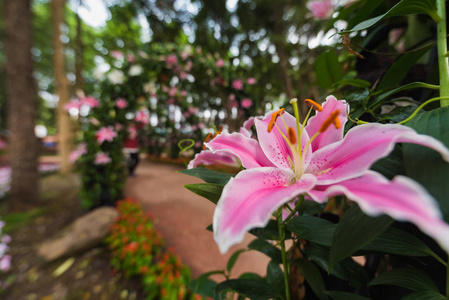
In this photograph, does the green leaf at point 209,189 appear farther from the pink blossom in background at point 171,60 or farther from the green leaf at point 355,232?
the pink blossom in background at point 171,60

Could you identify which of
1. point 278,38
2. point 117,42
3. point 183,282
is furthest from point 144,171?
point 117,42

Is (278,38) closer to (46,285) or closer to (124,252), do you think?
(124,252)

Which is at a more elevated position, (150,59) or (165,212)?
(150,59)

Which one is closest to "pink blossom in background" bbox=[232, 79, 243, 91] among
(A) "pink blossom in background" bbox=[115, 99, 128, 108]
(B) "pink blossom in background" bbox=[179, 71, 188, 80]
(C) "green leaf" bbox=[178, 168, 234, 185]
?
(B) "pink blossom in background" bbox=[179, 71, 188, 80]

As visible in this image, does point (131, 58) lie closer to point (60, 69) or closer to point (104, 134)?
point (104, 134)

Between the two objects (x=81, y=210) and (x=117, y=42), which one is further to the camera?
(x=117, y=42)

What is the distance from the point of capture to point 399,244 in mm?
230

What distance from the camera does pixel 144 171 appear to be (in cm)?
388

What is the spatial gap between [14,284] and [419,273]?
8.78 ft

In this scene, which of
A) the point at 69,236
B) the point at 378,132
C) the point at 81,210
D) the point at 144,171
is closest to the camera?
the point at 378,132

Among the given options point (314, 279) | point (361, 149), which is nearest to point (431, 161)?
point (361, 149)

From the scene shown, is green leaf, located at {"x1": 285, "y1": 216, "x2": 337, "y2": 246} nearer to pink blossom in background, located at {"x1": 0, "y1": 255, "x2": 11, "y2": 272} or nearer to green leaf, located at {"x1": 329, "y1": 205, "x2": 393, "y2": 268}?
green leaf, located at {"x1": 329, "y1": 205, "x2": 393, "y2": 268}

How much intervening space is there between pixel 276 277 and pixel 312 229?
0.65 ft

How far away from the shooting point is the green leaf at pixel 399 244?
23 centimetres
